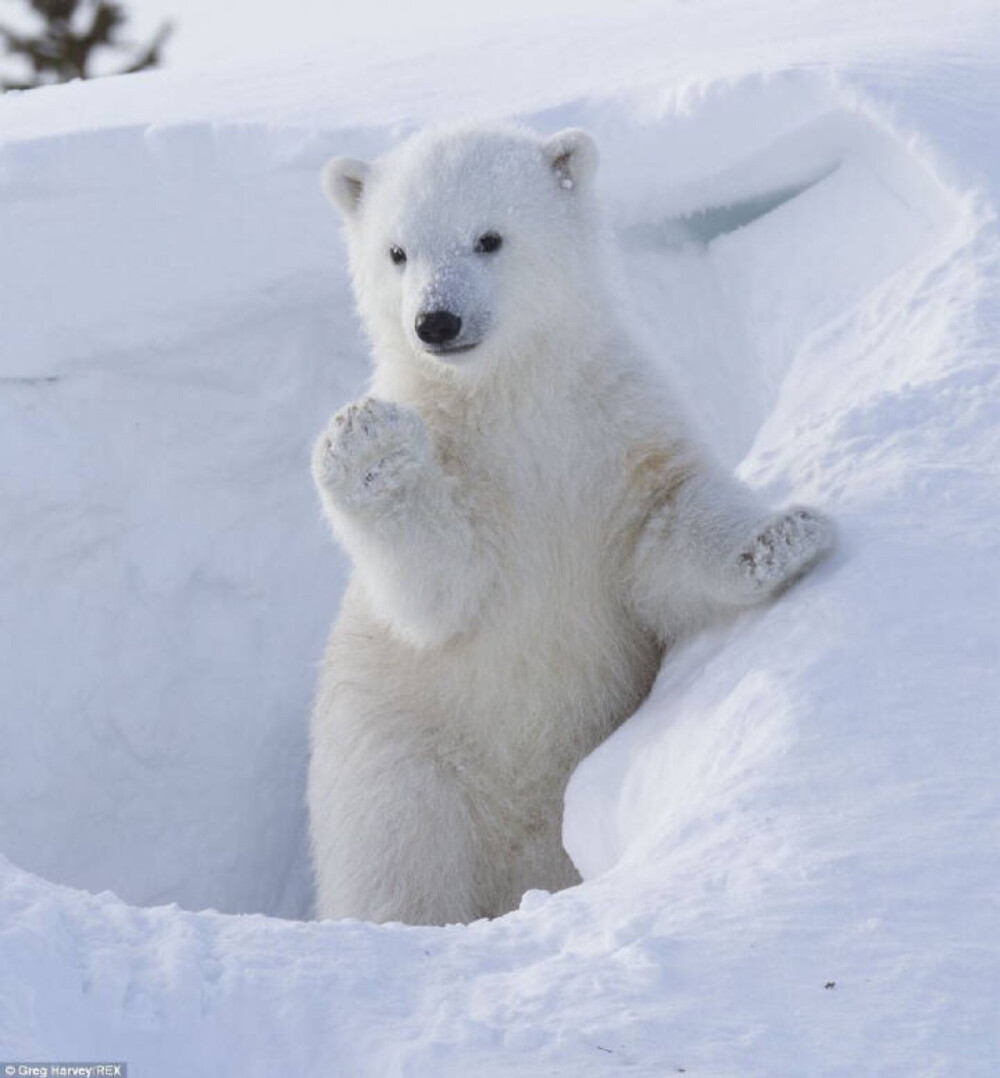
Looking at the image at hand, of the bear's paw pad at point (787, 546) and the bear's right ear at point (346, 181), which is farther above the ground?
the bear's right ear at point (346, 181)

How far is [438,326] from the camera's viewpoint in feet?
10.9

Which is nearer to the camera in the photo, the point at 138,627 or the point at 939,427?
the point at 939,427

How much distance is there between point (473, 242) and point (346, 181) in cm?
51

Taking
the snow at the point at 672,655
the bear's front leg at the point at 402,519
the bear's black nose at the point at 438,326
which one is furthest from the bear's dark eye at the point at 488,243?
the snow at the point at 672,655

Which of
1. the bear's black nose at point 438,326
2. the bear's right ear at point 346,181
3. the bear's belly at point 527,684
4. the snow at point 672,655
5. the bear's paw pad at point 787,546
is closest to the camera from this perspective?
the snow at point 672,655

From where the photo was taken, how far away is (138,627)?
5031 mm

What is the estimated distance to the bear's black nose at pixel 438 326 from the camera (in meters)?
3.33

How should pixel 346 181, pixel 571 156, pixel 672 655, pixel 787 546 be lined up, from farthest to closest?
pixel 346 181 → pixel 571 156 → pixel 672 655 → pixel 787 546

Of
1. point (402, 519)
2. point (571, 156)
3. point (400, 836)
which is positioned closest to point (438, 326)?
point (402, 519)

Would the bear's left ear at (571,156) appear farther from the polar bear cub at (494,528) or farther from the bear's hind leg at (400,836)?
the bear's hind leg at (400,836)

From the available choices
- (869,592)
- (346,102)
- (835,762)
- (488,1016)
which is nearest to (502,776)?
(869,592)

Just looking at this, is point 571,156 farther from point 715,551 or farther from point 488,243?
point 715,551

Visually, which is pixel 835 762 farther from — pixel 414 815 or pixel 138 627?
pixel 138 627

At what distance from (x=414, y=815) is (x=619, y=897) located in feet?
4.70
